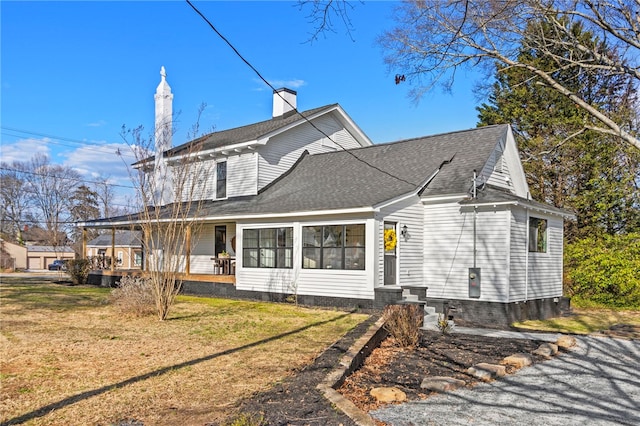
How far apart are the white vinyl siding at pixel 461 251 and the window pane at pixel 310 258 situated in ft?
10.4

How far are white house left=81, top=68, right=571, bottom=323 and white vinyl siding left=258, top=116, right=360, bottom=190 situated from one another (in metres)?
0.19

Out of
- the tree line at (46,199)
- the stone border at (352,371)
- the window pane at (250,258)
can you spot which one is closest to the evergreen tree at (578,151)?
the window pane at (250,258)

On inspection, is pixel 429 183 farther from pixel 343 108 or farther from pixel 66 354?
pixel 66 354

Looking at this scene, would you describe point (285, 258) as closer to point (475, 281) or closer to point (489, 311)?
point (475, 281)

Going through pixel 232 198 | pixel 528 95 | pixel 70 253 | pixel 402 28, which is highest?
pixel 528 95

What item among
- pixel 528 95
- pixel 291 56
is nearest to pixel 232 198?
pixel 291 56

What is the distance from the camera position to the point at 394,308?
9031 mm

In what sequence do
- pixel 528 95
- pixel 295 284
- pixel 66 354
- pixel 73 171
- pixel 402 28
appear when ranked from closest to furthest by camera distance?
1. pixel 66 354
2. pixel 402 28
3. pixel 295 284
4. pixel 528 95
5. pixel 73 171

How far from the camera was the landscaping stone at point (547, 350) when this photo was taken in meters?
8.18

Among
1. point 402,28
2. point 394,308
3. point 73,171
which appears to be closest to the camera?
point 394,308

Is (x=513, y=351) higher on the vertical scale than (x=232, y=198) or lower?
lower

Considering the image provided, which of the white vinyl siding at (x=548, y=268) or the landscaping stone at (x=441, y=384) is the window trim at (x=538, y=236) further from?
the landscaping stone at (x=441, y=384)

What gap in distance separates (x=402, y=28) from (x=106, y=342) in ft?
32.1

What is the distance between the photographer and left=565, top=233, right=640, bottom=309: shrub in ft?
53.5
